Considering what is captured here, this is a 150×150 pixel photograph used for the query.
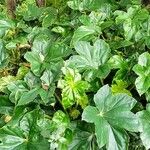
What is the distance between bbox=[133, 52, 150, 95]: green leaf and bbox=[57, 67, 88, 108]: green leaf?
206 mm

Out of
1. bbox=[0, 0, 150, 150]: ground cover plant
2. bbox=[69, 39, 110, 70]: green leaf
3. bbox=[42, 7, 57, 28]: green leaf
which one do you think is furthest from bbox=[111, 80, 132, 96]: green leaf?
bbox=[42, 7, 57, 28]: green leaf

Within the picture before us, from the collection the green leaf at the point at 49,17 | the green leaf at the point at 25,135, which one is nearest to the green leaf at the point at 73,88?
the green leaf at the point at 25,135

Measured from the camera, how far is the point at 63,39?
1.96m

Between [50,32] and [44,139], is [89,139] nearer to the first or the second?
[44,139]

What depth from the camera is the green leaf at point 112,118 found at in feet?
4.53

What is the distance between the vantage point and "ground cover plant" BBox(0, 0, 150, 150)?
4.66 feet

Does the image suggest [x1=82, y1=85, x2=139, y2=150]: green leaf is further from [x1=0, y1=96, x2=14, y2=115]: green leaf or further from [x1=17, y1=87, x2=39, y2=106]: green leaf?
[x1=0, y1=96, x2=14, y2=115]: green leaf

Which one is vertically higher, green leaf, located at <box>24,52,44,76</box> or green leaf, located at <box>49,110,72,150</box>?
green leaf, located at <box>24,52,44,76</box>

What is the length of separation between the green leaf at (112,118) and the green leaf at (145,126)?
0.04m

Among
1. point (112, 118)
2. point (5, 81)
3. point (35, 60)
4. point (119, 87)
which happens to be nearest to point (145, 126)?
point (112, 118)

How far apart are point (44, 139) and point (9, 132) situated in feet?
0.44

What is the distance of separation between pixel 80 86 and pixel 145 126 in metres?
0.30

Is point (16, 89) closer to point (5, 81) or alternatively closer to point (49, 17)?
point (5, 81)

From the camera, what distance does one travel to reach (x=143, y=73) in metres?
1.52
